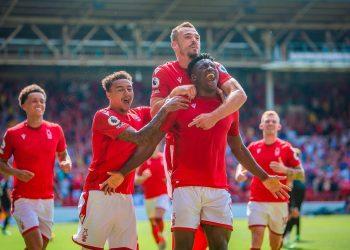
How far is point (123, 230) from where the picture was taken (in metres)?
7.79

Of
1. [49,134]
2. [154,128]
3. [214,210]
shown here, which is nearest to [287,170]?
[49,134]

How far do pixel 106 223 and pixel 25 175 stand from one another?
1813 mm

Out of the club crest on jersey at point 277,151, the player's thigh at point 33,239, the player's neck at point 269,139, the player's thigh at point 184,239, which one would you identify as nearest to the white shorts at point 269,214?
the club crest on jersey at point 277,151

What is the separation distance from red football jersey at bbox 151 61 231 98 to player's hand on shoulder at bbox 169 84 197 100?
16.5 inches

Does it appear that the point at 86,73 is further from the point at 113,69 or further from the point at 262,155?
the point at 262,155

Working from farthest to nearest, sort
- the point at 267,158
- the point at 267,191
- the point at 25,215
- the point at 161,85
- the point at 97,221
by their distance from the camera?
the point at 267,158, the point at 267,191, the point at 25,215, the point at 97,221, the point at 161,85

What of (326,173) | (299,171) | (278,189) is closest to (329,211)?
(326,173)

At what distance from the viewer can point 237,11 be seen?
3278cm

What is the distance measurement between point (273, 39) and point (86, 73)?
31.8ft

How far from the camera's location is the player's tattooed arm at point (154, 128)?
6.93m

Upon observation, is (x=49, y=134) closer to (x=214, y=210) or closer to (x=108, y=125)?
(x=108, y=125)

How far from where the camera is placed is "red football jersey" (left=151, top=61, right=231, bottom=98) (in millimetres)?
7484

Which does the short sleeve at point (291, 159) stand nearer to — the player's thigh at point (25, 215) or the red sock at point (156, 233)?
the red sock at point (156, 233)

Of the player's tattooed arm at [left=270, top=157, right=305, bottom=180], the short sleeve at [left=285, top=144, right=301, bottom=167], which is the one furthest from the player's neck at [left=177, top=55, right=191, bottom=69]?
the short sleeve at [left=285, top=144, right=301, bottom=167]
